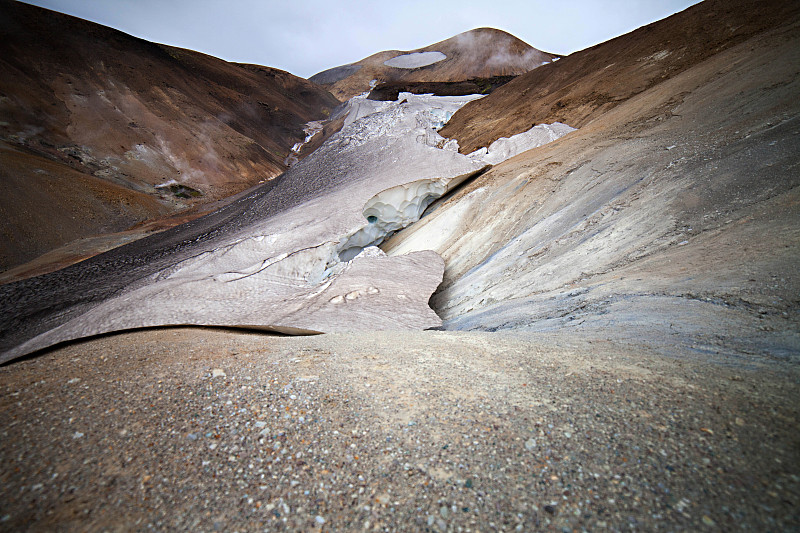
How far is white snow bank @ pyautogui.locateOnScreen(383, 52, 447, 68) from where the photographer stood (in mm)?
35997

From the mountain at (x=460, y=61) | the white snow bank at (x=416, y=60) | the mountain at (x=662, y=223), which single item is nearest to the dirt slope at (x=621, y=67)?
the mountain at (x=662, y=223)

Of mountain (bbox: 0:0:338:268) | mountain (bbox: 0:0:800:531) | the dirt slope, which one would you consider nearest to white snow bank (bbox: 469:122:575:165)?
the dirt slope

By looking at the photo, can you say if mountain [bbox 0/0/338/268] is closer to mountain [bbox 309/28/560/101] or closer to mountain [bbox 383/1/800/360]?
mountain [bbox 383/1/800/360]

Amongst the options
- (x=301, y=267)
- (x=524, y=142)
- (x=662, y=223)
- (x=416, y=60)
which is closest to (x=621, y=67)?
(x=524, y=142)

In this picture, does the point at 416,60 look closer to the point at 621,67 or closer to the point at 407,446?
the point at 621,67

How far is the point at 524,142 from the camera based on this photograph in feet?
28.8

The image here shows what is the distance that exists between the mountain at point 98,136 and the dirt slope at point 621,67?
38.0 feet

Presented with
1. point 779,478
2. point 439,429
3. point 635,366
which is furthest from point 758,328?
point 439,429

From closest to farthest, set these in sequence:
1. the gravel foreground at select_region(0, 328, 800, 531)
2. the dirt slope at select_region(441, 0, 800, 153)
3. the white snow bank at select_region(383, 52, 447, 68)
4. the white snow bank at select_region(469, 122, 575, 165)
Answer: the gravel foreground at select_region(0, 328, 800, 531) → the dirt slope at select_region(441, 0, 800, 153) → the white snow bank at select_region(469, 122, 575, 165) → the white snow bank at select_region(383, 52, 447, 68)

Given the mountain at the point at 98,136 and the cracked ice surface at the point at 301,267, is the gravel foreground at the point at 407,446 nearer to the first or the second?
the cracked ice surface at the point at 301,267

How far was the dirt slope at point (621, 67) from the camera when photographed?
7.91 meters

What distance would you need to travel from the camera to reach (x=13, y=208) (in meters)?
9.51

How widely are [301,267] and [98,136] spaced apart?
15.0 meters

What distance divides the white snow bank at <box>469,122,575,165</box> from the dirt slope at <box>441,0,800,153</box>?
0.51 meters
